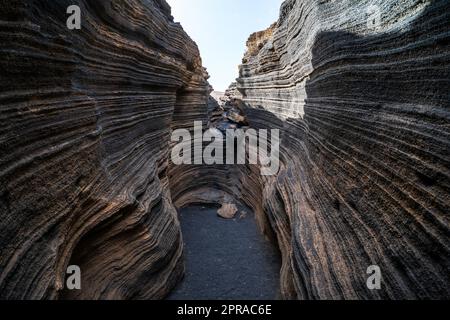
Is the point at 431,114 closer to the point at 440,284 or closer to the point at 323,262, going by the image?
the point at 440,284

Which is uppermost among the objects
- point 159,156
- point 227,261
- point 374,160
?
point 374,160

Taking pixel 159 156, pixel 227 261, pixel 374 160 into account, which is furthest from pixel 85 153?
pixel 227 261

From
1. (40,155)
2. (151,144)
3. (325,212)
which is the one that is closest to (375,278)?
(325,212)

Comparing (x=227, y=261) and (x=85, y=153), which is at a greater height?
(x=85, y=153)

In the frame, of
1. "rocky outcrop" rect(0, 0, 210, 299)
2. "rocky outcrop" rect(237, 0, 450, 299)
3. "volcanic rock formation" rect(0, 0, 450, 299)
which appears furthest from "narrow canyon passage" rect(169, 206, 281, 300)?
"rocky outcrop" rect(237, 0, 450, 299)

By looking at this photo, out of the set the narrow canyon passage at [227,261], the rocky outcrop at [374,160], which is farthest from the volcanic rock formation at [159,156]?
the narrow canyon passage at [227,261]

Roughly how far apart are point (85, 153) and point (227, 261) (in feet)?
17.5

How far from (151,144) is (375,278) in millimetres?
5803

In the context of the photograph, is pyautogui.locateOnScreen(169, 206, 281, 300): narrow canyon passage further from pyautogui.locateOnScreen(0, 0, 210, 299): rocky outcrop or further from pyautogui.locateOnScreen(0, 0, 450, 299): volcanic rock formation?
pyautogui.locateOnScreen(0, 0, 450, 299): volcanic rock formation

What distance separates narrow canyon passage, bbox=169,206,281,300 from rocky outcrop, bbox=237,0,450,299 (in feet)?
4.77

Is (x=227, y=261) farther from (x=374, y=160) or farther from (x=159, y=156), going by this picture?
(x=374, y=160)

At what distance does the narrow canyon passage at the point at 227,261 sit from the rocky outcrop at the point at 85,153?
0.73 metres

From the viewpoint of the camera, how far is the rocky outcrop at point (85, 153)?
264 cm

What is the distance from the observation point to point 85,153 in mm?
3807
